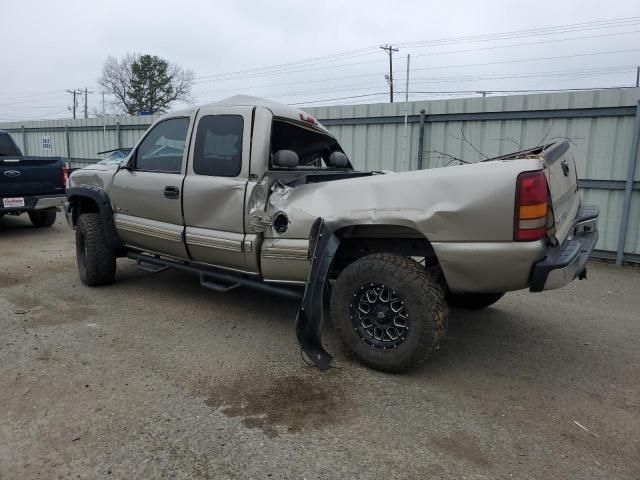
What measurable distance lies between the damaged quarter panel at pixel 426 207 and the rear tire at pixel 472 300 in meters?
1.58

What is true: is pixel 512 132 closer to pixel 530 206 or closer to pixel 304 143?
pixel 304 143

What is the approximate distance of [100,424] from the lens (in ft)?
8.98

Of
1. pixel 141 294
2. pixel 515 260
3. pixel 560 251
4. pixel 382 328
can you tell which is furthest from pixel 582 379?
pixel 141 294

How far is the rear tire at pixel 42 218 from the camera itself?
9859 mm

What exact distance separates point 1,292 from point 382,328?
442cm

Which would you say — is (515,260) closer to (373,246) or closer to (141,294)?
(373,246)

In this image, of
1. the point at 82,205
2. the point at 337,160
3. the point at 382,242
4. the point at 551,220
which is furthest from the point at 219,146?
the point at 551,220

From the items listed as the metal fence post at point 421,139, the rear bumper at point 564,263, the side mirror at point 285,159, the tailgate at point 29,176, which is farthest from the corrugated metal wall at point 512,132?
the tailgate at point 29,176

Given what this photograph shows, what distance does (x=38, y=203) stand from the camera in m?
8.60

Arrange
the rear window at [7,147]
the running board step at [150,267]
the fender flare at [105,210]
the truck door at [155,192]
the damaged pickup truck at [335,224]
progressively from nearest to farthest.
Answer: the damaged pickup truck at [335,224]
the truck door at [155,192]
the running board step at [150,267]
the fender flare at [105,210]
the rear window at [7,147]

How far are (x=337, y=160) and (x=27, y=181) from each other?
619 centimetres

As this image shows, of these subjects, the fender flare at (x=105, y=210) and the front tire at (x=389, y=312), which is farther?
the fender flare at (x=105, y=210)

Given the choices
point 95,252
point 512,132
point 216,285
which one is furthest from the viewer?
point 512,132

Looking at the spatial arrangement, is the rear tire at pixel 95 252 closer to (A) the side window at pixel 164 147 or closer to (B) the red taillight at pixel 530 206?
(A) the side window at pixel 164 147
